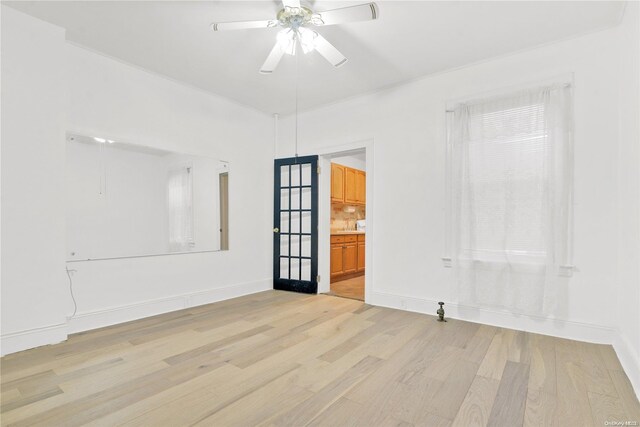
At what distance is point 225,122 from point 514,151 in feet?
11.8

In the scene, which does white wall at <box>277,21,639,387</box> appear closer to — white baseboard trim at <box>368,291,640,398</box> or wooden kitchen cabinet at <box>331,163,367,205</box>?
white baseboard trim at <box>368,291,640,398</box>

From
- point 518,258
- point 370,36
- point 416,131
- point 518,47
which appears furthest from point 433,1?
point 518,258

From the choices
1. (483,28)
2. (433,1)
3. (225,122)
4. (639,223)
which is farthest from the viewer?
(225,122)

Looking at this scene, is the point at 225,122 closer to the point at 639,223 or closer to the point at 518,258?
the point at 518,258

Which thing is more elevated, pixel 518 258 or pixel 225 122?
pixel 225 122

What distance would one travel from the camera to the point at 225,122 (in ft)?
14.5

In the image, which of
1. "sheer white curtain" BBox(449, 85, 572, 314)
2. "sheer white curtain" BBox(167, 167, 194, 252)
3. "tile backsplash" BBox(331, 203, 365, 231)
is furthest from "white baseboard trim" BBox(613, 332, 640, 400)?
"tile backsplash" BBox(331, 203, 365, 231)

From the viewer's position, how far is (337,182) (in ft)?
19.7

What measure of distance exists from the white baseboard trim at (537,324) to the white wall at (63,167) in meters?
2.38

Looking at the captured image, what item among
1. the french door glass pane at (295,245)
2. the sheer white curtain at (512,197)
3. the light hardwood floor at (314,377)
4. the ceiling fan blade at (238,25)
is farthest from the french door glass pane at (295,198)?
the ceiling fan blade at (238,25)

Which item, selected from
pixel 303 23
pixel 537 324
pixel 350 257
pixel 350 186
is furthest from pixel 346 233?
pixel 303 23

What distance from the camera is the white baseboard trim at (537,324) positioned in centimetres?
222

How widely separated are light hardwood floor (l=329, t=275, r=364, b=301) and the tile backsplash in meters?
1.35

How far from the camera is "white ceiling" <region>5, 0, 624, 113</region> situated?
2.50 meters
